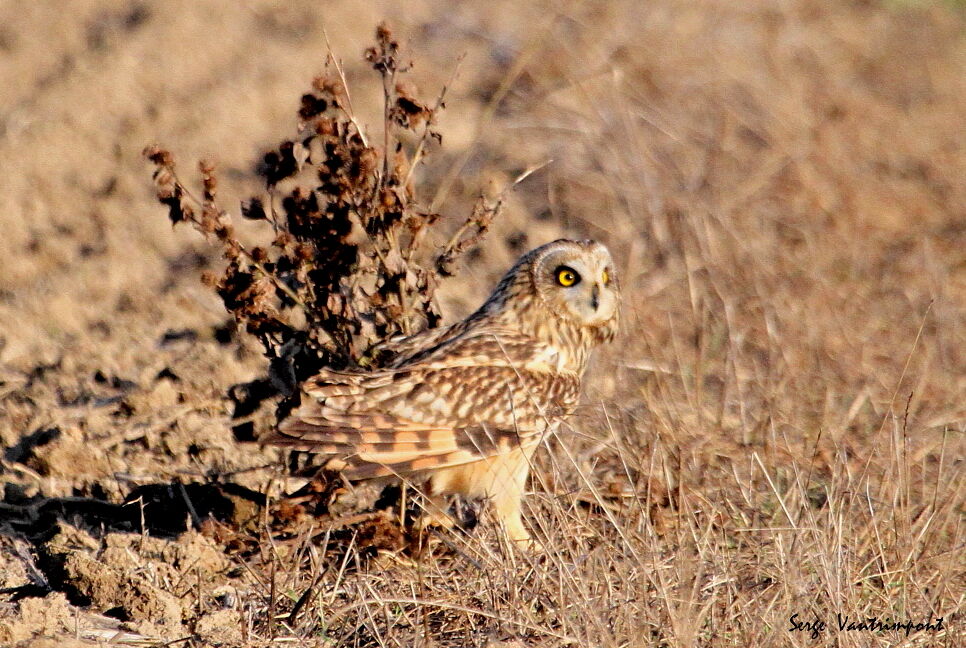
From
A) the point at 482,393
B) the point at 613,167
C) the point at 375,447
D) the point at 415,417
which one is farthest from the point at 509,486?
the point at 613,167

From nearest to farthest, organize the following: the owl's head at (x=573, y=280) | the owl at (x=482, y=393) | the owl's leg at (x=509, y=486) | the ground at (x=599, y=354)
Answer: the ground at (x=599, y=354), the owl at (x=482, y=393), the owl's leg at (x=509, y=486), the owl's head at (x=573, y=280)

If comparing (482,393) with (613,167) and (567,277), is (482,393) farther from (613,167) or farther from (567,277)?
(613,167)

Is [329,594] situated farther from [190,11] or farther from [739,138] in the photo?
[190,11]

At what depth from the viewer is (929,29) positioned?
12695 mm

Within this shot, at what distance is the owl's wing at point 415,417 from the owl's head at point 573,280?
442mm

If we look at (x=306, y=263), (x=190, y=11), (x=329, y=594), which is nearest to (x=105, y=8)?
(x=190, y=11)

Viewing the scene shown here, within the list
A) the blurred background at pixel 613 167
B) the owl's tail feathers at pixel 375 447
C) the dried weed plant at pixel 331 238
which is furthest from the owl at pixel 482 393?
the blurred background at pixel 613 167

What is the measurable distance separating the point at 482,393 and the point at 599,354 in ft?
6.08

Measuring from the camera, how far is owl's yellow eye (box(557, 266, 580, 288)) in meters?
5.39

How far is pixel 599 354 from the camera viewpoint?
21.9 ft

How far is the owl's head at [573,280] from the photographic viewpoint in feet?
17.5

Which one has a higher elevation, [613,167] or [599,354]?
[613,167]

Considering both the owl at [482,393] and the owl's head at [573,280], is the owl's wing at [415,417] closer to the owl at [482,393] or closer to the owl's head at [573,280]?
the owl at [482,393]

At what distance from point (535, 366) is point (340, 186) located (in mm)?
1098
